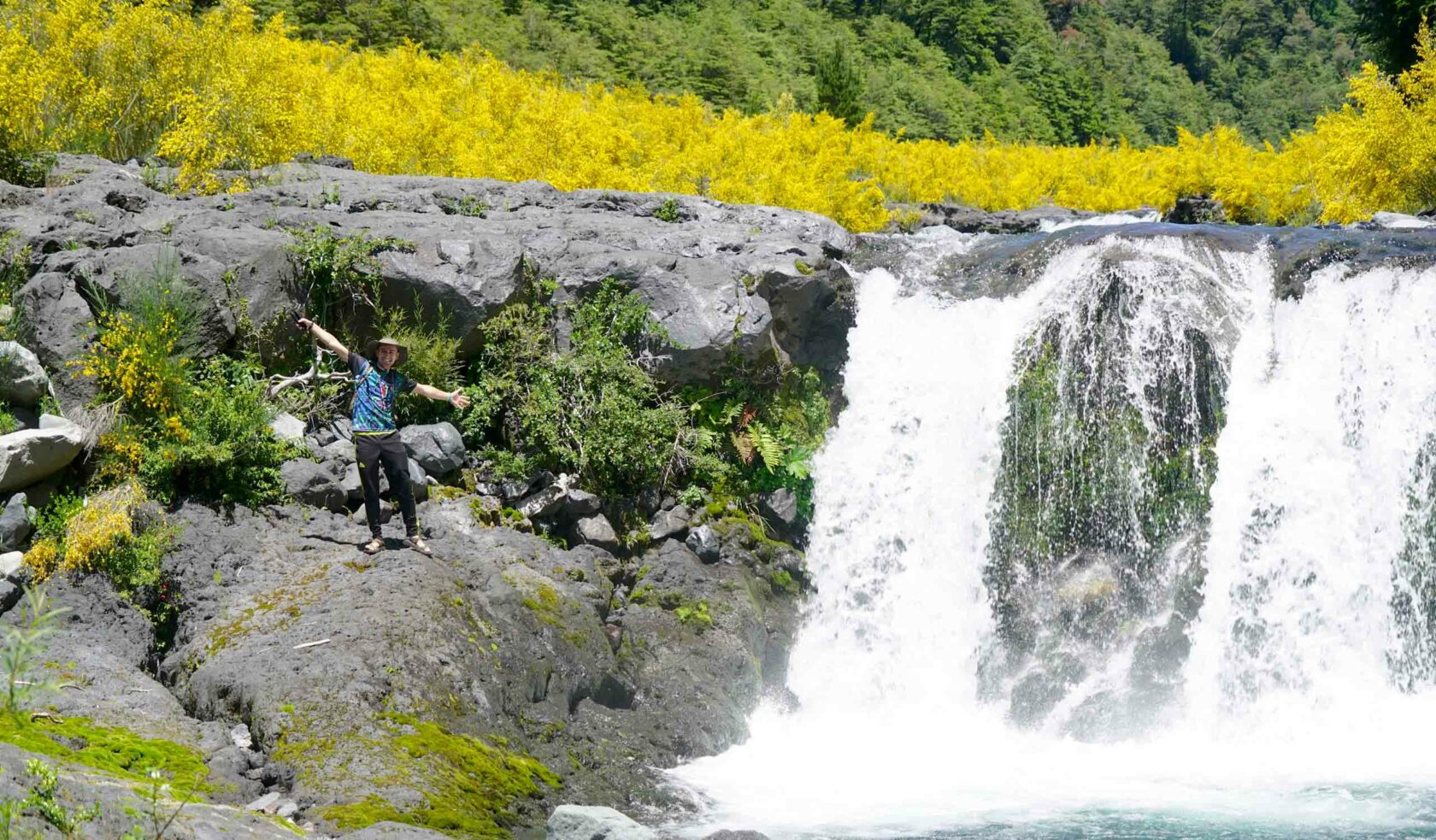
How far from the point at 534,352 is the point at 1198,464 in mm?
6146

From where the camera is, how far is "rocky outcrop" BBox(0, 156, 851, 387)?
1015 centimetres

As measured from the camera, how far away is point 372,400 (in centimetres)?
869

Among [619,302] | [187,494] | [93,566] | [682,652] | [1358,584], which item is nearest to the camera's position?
[93,566]

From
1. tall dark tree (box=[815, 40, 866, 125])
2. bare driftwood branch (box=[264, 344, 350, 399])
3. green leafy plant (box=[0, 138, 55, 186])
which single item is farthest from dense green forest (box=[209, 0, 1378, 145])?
bare driftwood branch (box=[264, 344, 350, 399])

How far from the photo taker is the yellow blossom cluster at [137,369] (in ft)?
29.7

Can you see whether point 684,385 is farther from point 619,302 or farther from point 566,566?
point 566,566

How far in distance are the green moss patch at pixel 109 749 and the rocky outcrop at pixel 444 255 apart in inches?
147

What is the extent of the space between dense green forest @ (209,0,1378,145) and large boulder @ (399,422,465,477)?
17830 mm

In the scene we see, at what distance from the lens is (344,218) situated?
11594 millimetres

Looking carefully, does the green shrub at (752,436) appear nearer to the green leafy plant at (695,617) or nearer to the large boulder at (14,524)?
the green leafy plant at (695,617)

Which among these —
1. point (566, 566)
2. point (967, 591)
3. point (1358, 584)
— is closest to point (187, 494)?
point (566, 566)

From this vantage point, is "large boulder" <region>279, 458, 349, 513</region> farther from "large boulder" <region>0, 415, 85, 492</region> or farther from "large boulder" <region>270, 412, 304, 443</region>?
"large boulder" <region>0, 415, 85, 492</region>

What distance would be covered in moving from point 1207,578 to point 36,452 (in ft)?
30.7

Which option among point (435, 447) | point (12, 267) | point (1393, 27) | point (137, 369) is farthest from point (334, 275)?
point (1393, 27)
